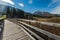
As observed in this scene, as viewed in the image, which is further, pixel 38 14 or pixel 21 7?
pixel 21 7

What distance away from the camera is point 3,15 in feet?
12.7

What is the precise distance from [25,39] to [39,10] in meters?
0.87

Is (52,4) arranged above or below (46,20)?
above

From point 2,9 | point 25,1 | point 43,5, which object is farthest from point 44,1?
point 2,9

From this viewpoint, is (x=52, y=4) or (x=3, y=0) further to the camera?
(x=3, y=0)

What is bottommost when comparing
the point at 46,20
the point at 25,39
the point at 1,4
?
the point at 25,39

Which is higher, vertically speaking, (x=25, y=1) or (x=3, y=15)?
(x=25, y=1)

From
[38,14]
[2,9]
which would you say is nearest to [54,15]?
[38,14]

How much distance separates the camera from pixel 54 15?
3.22 meters

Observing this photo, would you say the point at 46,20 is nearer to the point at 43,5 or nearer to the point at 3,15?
the point at 43,5

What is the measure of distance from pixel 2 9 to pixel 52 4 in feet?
3.90

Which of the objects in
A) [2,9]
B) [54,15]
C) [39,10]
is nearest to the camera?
[54,15]

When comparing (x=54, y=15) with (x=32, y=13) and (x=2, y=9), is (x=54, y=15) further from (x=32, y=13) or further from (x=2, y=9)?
(x=2, y=9)

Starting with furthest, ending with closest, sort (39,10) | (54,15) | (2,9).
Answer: (2,9) < (39,10) < (54,15)
